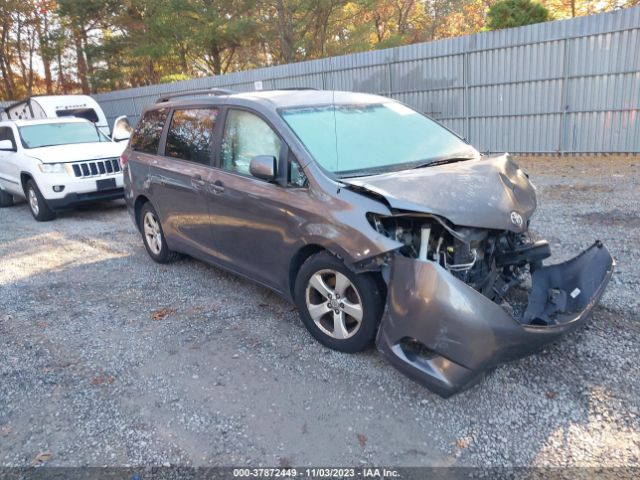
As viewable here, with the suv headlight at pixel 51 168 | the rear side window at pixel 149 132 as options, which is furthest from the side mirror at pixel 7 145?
the rear side window at pixel 149 132

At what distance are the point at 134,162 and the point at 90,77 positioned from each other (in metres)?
26.8

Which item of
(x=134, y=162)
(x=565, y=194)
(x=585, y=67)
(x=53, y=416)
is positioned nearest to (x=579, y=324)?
(x=53, y=416)

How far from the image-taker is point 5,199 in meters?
10.4

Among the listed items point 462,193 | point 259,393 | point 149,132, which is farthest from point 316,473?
point 149,132

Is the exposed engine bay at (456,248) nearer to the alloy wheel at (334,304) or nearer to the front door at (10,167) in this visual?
the alloy wheel at (334,304)

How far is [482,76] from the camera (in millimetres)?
11438

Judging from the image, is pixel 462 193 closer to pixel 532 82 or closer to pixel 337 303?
pixel 337 303

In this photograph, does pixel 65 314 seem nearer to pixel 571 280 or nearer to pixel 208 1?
pixel 571 280

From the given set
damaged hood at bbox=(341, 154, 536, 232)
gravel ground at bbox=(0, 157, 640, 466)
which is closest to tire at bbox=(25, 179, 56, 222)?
gravel ground at bbox=(0, 157, 640, 466)

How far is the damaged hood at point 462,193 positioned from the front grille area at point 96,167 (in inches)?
251

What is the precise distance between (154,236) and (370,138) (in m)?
3.01

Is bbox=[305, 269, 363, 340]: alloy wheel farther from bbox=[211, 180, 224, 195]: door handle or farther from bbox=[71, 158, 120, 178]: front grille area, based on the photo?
bbox=[71, 158, 120, 178]: front grille area

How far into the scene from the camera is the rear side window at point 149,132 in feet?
17.9

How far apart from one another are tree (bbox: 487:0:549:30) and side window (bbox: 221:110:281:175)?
9.71m
